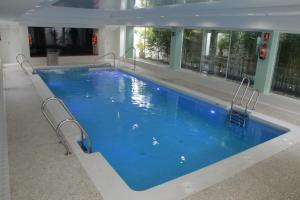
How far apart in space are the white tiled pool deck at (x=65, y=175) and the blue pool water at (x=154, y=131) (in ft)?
3.52

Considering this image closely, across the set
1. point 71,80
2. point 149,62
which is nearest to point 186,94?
point 71,80

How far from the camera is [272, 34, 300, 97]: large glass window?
7266mm

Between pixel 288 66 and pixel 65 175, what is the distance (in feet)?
22.9

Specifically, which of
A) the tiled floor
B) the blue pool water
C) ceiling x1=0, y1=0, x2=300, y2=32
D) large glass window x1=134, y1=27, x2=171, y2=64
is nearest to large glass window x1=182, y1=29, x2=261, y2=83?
ceiling x1=0, y1=0, x2=300, y2=32

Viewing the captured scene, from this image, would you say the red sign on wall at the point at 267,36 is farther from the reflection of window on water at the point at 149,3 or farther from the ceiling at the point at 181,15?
the reflection of window on water at the point at 149,3

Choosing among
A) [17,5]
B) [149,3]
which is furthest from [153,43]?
[17,5]

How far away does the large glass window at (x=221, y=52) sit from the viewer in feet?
28.4

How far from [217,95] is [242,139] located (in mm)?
2453

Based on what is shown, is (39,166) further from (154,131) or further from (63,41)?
(63,41)

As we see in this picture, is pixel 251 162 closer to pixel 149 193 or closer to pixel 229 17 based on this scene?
pixel 149 193

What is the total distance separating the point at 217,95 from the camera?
7.98 metres

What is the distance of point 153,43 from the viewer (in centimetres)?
1383

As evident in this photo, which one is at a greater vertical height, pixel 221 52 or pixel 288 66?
pixel 221 52

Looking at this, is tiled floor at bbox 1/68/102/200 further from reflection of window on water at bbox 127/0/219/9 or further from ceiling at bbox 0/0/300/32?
reflection of window on water at bbox 127/0/219/9
